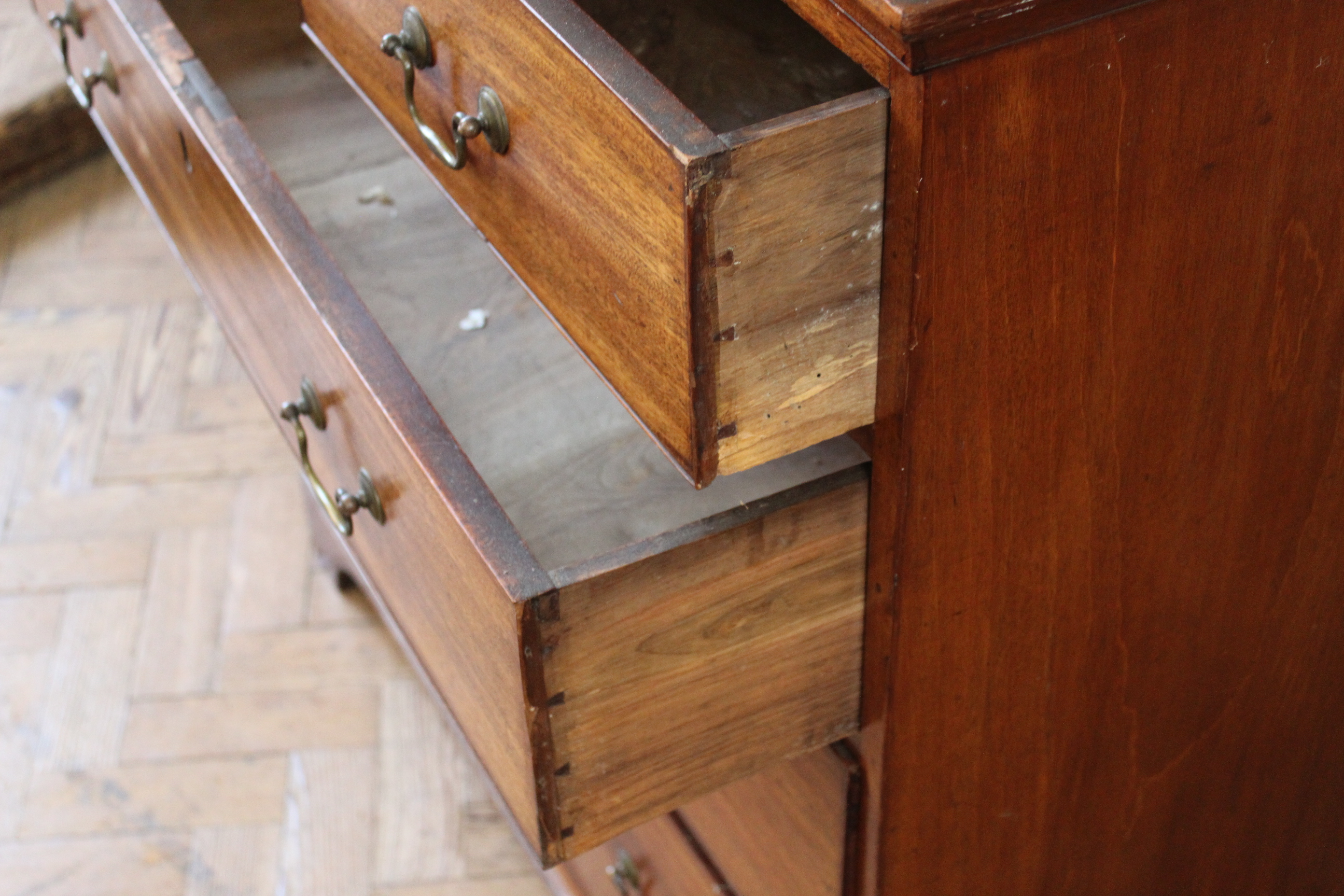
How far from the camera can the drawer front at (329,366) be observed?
0.56 m

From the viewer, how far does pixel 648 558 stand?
516mm

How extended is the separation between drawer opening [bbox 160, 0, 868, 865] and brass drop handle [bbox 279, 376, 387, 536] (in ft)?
0.04

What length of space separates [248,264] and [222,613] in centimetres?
63

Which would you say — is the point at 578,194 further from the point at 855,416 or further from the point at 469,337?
the point at 469,337

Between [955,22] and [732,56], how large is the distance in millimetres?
288

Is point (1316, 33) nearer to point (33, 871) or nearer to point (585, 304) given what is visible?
point (585, 304)

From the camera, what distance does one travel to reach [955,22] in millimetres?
394

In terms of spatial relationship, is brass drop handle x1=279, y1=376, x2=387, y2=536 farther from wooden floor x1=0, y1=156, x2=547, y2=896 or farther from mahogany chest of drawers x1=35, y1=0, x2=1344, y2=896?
wooden floor x1=0, y1=156, x2=547, y2=896

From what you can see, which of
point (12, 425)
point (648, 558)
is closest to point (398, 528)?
point (648, 558)

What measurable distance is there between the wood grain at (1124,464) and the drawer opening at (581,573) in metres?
0.04

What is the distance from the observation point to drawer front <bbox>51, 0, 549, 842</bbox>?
561mm

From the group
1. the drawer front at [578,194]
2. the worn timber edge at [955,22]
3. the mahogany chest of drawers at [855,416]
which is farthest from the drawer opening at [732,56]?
the worn timber edge at [955,22]

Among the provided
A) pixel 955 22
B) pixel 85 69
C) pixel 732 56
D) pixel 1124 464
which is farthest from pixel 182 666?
pixel 955 22

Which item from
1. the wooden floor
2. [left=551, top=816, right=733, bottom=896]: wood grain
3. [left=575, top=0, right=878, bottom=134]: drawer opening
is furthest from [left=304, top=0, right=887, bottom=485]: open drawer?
the wooden floor
